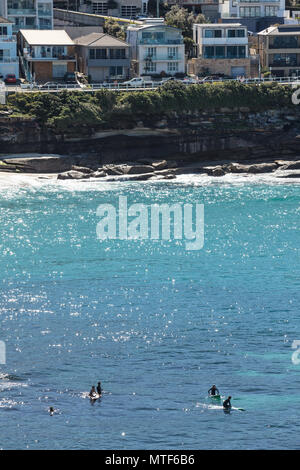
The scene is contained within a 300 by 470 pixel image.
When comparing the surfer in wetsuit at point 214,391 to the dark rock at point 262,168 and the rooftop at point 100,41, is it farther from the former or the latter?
the rooftop at point 100,41

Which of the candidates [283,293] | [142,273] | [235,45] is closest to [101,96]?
[235,45]

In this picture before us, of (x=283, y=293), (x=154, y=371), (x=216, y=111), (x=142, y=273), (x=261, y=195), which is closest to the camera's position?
(x=154, y=371)

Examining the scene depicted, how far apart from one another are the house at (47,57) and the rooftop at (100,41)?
171 cm

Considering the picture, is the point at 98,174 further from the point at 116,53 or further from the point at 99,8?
the point at 99,8

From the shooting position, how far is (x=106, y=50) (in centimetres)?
12388

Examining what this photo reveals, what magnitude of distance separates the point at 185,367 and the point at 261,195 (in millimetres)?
46165

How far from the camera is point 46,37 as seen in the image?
125562 millimetres

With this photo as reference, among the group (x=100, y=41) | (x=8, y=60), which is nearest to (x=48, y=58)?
(x=8, y=60)

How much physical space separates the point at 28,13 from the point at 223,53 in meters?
26.4

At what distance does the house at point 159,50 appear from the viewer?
124m

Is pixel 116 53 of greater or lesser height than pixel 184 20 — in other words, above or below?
below

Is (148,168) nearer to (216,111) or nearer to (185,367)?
(216,111)

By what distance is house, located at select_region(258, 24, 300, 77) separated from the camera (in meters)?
128

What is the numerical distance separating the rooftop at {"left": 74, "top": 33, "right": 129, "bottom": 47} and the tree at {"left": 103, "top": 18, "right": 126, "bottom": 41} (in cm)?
664
